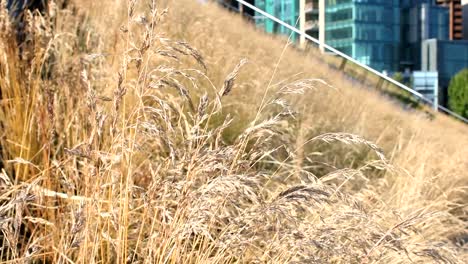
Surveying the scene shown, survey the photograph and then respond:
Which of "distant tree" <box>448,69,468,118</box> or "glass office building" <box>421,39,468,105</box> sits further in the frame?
"glass office building" <box>421,39,468,105</box>

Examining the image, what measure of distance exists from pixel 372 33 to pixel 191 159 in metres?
56.0

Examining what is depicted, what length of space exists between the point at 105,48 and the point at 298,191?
2.35 metres

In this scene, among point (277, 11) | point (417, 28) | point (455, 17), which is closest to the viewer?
point (277, 11)

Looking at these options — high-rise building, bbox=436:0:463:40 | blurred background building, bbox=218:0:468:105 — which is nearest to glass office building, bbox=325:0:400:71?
blurred background building, bbox=218:0:468:105

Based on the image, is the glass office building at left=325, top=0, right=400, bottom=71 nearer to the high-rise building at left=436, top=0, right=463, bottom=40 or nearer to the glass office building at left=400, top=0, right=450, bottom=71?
the glass office building at left=400, top=0, right=450, bottom=71

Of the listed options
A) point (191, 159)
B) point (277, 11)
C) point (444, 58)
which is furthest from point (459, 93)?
point (191, 159)

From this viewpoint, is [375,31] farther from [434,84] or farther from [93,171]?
[93,171]

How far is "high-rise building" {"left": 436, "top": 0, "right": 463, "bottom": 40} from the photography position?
6705cm

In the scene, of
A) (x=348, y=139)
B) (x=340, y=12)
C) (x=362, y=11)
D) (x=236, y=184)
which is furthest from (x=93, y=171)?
(x=362, y=11)

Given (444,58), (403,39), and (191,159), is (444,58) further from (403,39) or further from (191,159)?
(191,159)

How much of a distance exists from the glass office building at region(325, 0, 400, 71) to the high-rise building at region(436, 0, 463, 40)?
32.0ft

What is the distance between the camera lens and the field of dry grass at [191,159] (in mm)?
1468

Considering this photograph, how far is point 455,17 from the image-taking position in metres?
70.0

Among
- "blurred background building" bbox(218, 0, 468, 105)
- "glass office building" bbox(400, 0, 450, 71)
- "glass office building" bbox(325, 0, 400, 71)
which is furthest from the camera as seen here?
"glass office building" bbox(400, 0, 450, 71)
